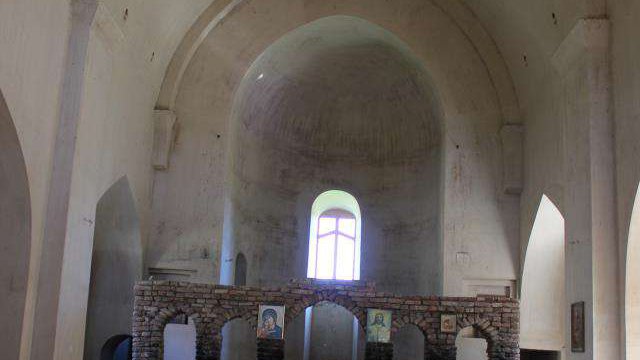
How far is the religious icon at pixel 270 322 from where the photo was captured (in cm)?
1543

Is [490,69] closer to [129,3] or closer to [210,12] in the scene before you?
[210,12]

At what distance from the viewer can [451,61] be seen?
1861 cm

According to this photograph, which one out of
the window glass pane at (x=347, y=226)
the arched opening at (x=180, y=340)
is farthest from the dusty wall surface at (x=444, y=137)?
the window glass pane at (x=347, y=226)

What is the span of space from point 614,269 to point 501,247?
514 centimetres

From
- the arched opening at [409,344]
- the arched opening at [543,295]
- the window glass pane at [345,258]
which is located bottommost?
the arched opening at [409,344]

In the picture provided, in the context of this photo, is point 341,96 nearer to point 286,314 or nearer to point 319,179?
point 319,179

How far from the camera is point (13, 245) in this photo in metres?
12.3

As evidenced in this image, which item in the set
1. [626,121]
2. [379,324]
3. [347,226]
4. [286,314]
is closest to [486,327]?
[379,324]

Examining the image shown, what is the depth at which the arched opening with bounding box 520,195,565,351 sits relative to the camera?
685 inches

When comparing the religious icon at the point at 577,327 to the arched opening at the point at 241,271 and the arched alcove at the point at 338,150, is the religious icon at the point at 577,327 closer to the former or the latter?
the arched alcove at the point at 338,150

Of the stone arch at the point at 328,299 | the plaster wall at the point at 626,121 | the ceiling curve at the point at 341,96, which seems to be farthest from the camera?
the ceiling curve at the point at 341,96

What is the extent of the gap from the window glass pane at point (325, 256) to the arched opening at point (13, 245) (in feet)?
35.5

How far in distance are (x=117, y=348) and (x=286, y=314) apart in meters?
5.93

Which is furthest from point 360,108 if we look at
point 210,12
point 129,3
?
point 129,3
